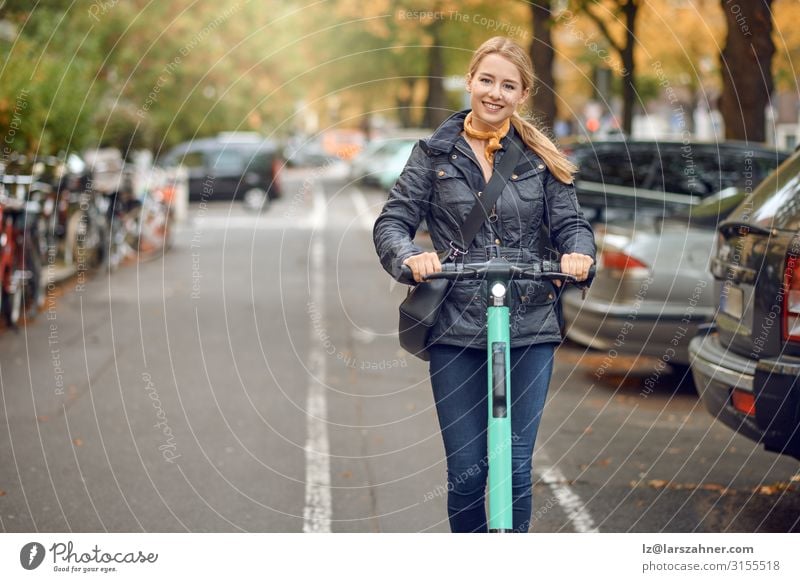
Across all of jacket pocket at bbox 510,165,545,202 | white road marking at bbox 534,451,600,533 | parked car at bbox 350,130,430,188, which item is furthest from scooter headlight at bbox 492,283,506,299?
parked car at bbox 350,130,430,188

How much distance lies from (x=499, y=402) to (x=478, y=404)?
334mm

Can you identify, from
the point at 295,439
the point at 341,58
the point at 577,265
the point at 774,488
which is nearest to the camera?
the point at 577,265

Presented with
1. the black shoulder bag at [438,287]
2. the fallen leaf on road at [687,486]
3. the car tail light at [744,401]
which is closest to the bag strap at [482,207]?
the black shoulder bag at [438,287]

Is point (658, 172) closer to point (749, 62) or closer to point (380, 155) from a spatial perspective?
point (749, 62)

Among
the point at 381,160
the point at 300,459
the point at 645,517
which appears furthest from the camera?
the point at 381,160

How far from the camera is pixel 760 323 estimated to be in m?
5.20

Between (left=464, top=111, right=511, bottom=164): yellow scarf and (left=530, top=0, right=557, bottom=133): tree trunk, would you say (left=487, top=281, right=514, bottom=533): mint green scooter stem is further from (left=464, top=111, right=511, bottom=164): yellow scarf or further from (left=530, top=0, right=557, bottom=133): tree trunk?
(left=530, top=0, right=557, bottom=133): tree trunk

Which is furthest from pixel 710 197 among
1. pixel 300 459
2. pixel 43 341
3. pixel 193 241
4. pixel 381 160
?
pixel 381 160

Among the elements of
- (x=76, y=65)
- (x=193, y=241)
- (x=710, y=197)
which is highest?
(x=76, y=65)

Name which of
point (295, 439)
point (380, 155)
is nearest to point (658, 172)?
point (295, 439)

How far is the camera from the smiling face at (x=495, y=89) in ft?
12.6
